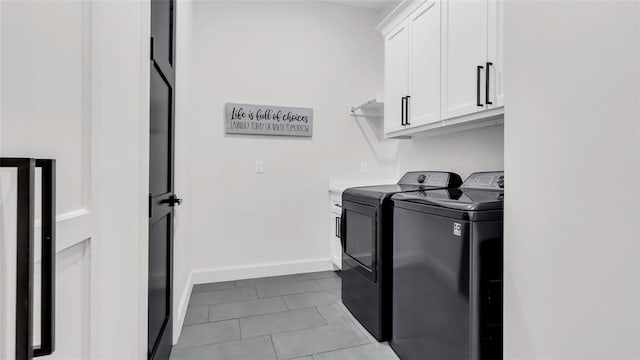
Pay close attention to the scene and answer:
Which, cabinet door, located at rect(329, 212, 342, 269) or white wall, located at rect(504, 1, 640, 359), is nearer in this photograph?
white wall, located at rect(504, 1, 640, 359)

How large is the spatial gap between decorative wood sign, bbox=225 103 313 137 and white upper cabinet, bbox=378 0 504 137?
0.95m

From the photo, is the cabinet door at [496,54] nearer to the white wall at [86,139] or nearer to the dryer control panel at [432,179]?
the dryer control panel at [432,179]

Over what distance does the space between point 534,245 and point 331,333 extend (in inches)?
59.9

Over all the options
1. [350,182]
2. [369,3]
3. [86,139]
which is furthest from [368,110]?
[86,139]

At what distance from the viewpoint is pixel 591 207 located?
751mm

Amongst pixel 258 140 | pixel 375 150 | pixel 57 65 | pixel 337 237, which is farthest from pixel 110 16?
pixel 375 150

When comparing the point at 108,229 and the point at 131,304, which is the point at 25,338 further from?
the point at 131,304

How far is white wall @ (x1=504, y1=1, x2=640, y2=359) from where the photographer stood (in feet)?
2.25

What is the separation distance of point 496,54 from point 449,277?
1.15 metres

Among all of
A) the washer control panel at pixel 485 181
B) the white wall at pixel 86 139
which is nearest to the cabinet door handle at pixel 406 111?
the washer control panel at pixel 485 181

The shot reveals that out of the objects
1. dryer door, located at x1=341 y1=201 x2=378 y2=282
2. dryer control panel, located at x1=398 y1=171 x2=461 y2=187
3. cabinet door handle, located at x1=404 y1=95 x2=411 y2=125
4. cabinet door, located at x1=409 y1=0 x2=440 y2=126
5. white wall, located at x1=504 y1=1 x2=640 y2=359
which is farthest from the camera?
cabinet door handle, located at x1=404 y1=95 x2=411 y2=125

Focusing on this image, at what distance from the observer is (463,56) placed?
1.84 metres

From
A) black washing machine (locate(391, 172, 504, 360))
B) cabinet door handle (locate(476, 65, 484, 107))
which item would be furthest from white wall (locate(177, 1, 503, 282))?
black washing machine (locate(391, 172, 504, 360))

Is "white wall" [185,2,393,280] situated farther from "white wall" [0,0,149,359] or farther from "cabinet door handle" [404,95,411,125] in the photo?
"white wall" [0,0,149,359]
